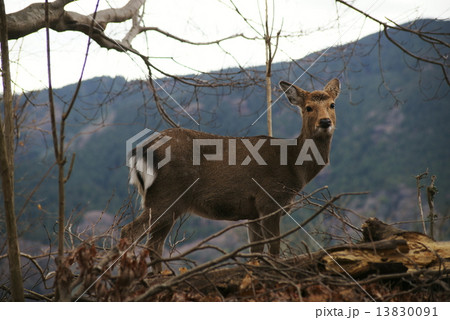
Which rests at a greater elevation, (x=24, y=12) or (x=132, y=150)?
(x=24, y=12)

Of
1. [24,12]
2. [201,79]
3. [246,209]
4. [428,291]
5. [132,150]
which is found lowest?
[428,291]

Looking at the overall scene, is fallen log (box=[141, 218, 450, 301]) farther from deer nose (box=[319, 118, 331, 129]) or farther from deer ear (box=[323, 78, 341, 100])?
deer ear (box=[323, 78, 341, 100])

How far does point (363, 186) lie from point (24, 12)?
13232 mm

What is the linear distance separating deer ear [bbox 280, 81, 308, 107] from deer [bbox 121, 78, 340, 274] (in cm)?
1

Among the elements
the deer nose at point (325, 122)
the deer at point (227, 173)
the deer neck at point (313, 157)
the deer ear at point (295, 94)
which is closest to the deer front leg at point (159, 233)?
the deer at point (227, 173)

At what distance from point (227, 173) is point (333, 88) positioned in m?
1.76

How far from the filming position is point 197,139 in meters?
6.01

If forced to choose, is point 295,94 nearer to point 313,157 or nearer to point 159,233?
point 313,157

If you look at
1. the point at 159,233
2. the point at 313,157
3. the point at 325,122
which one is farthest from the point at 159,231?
the point at 325,122

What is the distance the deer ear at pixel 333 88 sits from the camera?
20.8ft

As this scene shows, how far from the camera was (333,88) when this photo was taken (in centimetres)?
640

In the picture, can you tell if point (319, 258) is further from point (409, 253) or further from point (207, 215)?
point (207, 215)

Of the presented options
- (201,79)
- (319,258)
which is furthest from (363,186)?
(319,258)

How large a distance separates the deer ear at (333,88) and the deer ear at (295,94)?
29 cm
